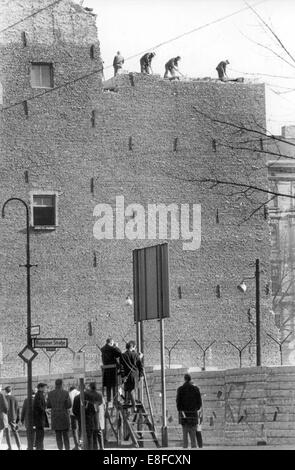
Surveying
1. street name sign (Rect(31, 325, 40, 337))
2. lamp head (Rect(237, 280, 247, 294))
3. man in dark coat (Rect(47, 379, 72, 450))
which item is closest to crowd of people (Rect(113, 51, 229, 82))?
lamp head (Rect(237, 280, 247, 294))

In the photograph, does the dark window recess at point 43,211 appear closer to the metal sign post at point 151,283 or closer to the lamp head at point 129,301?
the lamp head at point 129,301

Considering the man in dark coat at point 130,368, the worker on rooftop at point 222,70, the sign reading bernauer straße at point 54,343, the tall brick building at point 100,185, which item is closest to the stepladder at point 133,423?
the man in dark coat at point 130,368

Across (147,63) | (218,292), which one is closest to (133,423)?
(218,292)

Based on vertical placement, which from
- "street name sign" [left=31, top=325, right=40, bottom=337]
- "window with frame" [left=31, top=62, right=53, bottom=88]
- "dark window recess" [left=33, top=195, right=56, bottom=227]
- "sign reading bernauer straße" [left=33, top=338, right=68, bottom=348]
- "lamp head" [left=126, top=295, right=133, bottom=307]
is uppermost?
"window with frame" [left=31, top=62, right=53, bottom=88]

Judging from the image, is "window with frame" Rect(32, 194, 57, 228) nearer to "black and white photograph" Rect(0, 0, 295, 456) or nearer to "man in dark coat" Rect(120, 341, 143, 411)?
"black and white photograph" Rect(0, 0, 295, 456)

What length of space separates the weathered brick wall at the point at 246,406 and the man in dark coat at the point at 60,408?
16.4ft

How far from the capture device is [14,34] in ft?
174

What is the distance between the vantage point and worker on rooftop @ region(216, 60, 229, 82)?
56.3 metres

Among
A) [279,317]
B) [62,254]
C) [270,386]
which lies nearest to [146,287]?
[270,386]

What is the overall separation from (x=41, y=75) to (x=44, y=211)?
516 cm

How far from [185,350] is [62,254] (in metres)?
Answer: 5.97

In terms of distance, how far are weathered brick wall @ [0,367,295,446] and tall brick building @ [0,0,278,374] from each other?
1728 centimetres

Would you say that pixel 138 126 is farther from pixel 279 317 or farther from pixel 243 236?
pixel 279 317

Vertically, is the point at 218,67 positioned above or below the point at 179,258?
above
